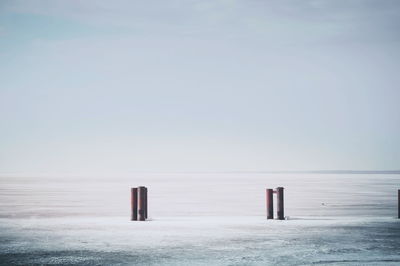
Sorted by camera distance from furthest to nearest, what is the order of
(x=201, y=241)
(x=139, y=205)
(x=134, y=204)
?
(x=134, y=204) < (x=139, y=205) < (x=201, y=241)

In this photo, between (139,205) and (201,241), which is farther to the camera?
(139,205)

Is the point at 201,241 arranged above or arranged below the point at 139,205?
below

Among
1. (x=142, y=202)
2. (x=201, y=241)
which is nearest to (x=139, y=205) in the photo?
(x=142, y=202)

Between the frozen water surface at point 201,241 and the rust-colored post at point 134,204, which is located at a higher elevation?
the rust-colored post at point 134,204

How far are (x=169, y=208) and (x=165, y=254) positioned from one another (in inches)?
586

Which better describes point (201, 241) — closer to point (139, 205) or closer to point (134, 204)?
point (139, 205)

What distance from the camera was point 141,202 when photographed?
15.9 metres

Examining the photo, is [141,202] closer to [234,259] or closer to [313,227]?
[313,227]

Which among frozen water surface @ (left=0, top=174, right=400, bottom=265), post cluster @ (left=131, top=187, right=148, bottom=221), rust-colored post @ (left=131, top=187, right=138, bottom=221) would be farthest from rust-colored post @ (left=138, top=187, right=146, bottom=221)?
frozen water surface @ (left=0, top=174, right=400, bottom=265)

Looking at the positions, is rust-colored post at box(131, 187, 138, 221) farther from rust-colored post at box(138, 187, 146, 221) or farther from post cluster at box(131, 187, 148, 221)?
rust-colored post at box(138, 187, 146, 221)

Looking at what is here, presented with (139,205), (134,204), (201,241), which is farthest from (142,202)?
(201,241)

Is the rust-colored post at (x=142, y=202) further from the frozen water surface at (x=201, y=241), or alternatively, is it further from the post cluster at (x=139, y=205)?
the frozen water surface at (x=201, y=241)

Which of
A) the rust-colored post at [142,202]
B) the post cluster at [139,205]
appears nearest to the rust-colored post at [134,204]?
the post cluster at [139,205]

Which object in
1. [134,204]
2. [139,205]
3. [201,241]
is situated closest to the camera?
[201,241]
